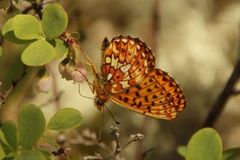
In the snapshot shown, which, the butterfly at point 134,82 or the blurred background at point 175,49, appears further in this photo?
the blurred background at point 175,49

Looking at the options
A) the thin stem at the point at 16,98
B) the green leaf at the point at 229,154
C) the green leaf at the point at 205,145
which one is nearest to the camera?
the green leaf at the point at 205,145

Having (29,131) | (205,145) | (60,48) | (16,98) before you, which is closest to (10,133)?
(29,131)

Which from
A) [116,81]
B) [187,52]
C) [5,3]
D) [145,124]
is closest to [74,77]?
[116,81]

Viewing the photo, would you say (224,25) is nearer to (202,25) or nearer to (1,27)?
(202,25)

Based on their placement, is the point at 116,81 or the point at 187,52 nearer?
the point at 116,81

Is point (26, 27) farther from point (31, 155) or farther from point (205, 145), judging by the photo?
point (205, 145)

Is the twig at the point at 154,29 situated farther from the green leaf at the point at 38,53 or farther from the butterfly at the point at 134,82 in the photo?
the green leaf at the point at 38,53

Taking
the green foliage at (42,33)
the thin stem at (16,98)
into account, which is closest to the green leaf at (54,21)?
the green foliage at (42,33)
